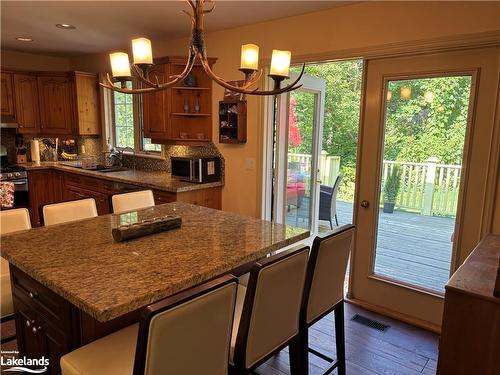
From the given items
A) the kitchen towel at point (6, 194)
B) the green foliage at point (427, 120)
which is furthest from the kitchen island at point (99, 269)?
the kitchen towel at point (6, 194)

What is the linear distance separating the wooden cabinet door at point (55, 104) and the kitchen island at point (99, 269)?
408 cm

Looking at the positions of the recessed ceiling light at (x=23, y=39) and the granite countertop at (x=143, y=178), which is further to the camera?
the recessed ceiling light at (x=23, y=39)

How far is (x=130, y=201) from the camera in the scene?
2.84m

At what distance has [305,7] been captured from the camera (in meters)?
3.07

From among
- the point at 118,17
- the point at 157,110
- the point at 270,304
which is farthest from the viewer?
the point at 157,110

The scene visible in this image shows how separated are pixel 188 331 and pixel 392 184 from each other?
7.81 ft

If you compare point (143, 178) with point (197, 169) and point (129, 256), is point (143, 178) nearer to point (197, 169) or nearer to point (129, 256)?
point (197, 169)

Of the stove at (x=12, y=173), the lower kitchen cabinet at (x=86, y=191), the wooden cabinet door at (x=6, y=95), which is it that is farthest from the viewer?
the wooden cabinet door at (x=6, y=95)

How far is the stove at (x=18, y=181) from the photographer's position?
4992 mm

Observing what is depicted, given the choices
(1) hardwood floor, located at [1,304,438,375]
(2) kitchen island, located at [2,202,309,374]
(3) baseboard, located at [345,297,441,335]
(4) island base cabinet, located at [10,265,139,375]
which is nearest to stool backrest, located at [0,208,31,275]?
(2) kitchen island, located at [2,202,309,374]

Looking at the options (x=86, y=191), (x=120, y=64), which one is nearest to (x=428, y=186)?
(x=120, y=64)

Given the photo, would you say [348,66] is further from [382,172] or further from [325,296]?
[325,296]

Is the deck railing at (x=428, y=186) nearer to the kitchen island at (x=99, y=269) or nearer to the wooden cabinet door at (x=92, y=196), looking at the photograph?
the kitchen island at (x=99, y=269)

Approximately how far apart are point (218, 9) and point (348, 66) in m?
4.68
